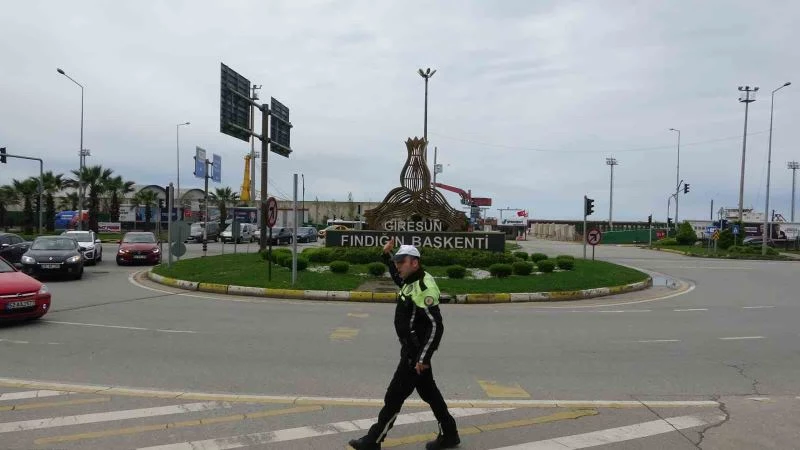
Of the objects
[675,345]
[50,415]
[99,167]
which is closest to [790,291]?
[675,345]

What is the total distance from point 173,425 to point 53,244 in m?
16.5

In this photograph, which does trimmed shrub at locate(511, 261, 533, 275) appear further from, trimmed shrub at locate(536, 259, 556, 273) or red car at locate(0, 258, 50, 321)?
red car at locate(0, 258, 50, 321)

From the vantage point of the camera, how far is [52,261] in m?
16.9

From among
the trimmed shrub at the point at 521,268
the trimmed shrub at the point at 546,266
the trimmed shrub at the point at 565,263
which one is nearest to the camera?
the trimmed shrub at the point at 521,268

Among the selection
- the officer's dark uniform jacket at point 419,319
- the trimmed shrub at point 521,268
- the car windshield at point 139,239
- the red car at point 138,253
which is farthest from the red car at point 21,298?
the car windshield at point 139,239

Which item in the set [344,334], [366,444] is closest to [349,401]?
[366,444]

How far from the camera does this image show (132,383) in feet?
20.3

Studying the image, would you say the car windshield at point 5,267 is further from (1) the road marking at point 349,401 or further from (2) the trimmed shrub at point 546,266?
(2) the trimmed shrub at point 546,266

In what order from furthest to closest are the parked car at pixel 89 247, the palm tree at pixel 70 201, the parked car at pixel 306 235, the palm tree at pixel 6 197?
the palm tree at pixel 70 201 < the palm tree at pixel 6 197 < the parked car at pixel 306 235 < the parked car at pixel 89 247

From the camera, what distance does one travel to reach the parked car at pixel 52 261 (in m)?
16.8

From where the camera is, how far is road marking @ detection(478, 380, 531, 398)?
237 inches

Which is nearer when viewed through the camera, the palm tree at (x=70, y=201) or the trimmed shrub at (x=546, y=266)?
the trimmed shrub at (x=546, y=266)

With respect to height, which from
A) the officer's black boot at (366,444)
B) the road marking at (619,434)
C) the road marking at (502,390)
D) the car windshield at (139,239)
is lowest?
the road marking at (502,390)

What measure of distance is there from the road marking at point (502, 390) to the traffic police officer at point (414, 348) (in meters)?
1.71
